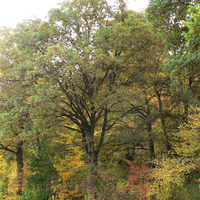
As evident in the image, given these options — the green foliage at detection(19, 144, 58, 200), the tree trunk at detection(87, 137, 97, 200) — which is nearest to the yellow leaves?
the tree trunk at detection(87, 137, 97, 200)

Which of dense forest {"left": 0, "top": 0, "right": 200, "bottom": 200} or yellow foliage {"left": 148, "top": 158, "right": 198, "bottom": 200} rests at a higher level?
dense forest {"left": 0, "top": 0, "right": 200, "bottom": 200}

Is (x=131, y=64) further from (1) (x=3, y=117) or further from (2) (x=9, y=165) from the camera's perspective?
(2) (x=9, y=165)

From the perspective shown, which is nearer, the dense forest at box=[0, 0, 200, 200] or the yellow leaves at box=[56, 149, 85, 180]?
the dense forest at box=[0, 0, 200, 200]

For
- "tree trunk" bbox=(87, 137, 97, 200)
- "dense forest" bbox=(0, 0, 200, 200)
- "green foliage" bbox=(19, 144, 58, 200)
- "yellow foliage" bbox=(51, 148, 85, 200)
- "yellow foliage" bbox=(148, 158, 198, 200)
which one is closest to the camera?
"yellow foliage" bbox=(148, 158, 198, 200)

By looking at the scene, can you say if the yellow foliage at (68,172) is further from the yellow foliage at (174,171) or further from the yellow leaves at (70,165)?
the yellow foliage at (174,171)

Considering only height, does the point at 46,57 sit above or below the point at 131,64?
below

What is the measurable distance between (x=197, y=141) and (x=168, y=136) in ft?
13.6

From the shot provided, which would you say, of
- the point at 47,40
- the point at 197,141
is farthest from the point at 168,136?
the point at 47,40

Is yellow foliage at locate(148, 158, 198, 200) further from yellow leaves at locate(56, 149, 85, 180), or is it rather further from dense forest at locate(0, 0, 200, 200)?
yellow leaves at locate(56, 149, 85, 180)

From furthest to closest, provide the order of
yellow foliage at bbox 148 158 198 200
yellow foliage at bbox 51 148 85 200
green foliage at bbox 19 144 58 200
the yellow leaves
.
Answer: green foliage at bbox 19 144 58 200
the yellow leaves
yellow foliage at bbox 51 148 85 200
yellow foliage at bbox 148 158 198 200

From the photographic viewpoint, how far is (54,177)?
1160 centimetres

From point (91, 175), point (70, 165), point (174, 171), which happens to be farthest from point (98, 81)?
point (174, 171)

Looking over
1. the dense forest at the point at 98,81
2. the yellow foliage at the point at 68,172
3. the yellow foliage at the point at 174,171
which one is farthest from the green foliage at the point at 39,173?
the yellow foliage at the point at 174,171

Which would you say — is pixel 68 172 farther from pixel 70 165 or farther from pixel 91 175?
pixel 91 175
